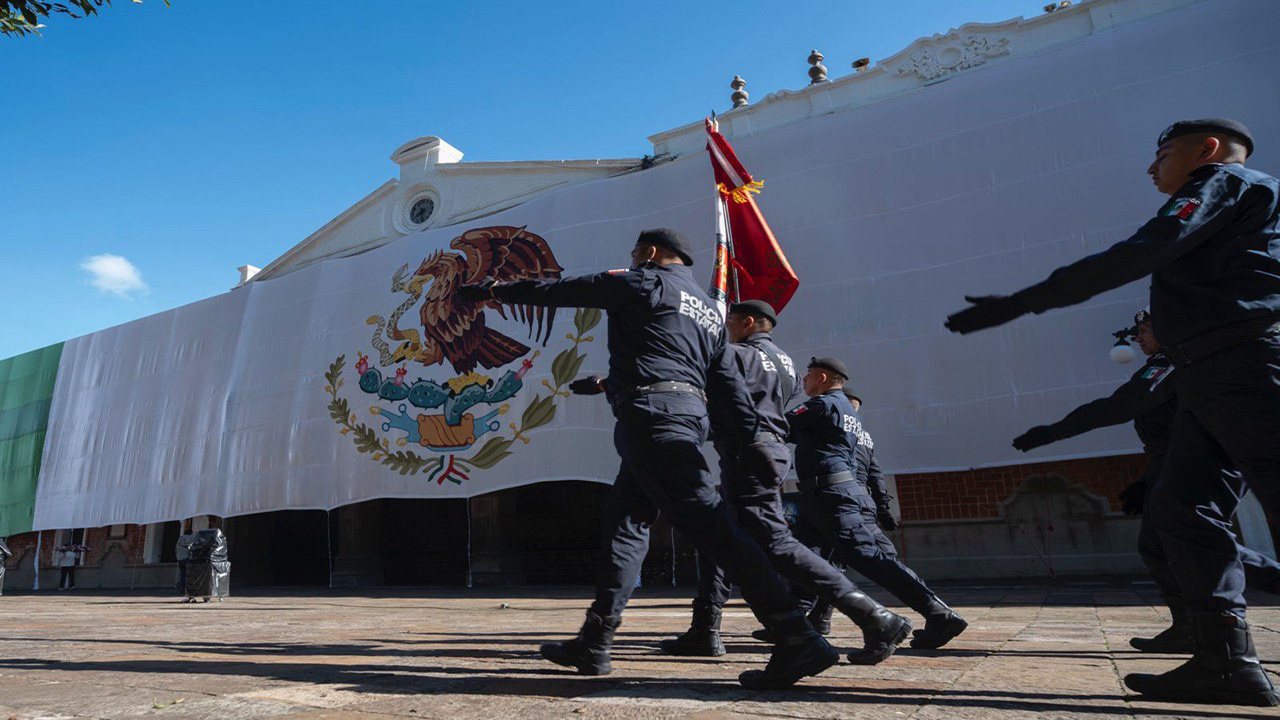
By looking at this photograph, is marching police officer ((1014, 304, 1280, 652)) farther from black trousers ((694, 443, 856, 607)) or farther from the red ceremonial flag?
the red ceremonial flag

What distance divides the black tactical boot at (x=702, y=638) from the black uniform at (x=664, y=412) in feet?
1.88

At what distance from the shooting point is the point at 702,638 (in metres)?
3.49

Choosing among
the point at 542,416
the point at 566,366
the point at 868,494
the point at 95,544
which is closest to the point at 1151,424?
the point at 868,494

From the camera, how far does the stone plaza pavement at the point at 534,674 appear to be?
85.0 inches

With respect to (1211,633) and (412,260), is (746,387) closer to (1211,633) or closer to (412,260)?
(1211,633)

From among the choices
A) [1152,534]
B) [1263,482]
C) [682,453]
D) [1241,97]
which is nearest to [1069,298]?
[1263,482]

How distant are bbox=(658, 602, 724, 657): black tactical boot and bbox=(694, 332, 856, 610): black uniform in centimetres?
4

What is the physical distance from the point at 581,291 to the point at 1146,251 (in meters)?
1.74

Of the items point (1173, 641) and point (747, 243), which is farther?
point (747, 243)

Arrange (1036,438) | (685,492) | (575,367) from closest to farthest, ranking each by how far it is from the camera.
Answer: (685,492) < (1036,438) < (575,367)

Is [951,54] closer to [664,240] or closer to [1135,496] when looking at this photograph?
[1135,496]

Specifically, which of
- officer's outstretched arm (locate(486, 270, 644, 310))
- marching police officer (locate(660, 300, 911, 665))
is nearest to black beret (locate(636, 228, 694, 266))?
officer's outstretched arm (locate(486, 270, 644, 310))

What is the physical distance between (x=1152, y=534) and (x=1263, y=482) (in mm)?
1591

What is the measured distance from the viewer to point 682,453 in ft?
8.88
